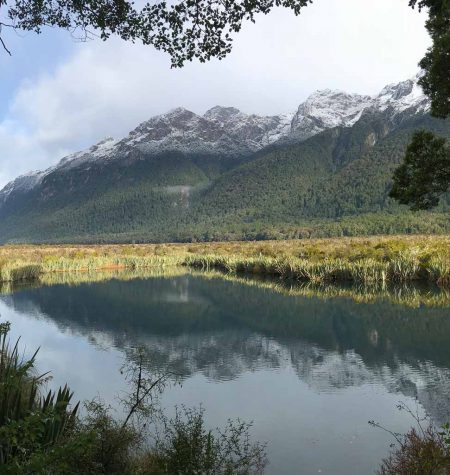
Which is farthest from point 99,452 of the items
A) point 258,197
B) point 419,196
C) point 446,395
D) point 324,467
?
point 258,197

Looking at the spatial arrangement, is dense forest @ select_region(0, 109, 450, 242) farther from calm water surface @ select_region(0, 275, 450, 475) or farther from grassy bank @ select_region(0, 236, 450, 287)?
calm water surface @ select_region(0, 275, 450, 475)

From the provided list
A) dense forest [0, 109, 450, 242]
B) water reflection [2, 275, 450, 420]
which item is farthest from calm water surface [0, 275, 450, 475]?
dense forest [0, 109, 450, 242]

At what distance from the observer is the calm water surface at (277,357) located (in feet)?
30.5

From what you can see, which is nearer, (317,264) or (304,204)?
(317,264)

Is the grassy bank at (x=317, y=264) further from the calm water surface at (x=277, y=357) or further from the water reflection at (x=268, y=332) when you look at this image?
the calm water surface at (x=277, y=357)

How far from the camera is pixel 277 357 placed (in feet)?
50.5

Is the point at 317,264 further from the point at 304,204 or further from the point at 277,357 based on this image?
the point at 304,204

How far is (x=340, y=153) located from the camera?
19575 centimetres

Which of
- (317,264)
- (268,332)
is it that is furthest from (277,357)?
(317,264)

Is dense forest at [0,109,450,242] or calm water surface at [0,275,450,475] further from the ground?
dense forest at [0,109,450,242]

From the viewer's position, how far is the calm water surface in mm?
9289

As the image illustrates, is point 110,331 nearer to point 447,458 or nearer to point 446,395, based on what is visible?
point 446,395

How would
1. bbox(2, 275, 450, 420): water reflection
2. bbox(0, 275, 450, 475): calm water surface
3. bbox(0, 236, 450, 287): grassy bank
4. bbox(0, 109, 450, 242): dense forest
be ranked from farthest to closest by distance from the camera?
bbox(0, 109, 450, 242): dense forest < bbox(0, 236, 450, 287): grassy bank < bbox(2, 275, 450, 420): water reflection < bbox(0, 275, 450, 475): calm water surface

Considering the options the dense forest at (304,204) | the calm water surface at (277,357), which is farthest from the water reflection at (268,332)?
the dense forest at (304,204)
